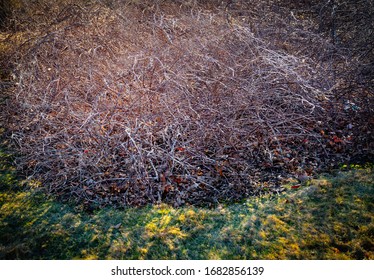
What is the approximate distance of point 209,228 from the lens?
2.46 metres

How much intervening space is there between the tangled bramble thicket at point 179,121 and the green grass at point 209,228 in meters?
0.21

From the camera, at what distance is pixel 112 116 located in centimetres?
330

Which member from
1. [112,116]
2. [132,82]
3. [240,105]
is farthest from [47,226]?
[240,105]

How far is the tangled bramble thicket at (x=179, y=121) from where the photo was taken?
2.93 meters

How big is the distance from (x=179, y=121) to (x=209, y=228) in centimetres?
135

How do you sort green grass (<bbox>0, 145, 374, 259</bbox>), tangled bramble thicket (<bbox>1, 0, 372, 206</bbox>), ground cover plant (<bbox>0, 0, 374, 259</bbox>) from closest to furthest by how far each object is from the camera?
green grass (<bbox>0, 145, 374, 259</bbox>)
ground cover plant (<bbox>0, 0, 374, 259</bbox>)
tangled bramble thicket (<bbox>1, 0, 372, 206</bbox>)

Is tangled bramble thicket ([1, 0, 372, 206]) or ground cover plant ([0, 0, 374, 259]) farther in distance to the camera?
tangled bramble thicket ([1, 0, 372, 206])

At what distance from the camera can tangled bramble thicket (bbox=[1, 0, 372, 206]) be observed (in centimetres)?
293

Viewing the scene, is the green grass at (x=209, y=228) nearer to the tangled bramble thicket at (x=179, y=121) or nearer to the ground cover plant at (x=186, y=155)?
the ground cover plant at (x=186, y=155)

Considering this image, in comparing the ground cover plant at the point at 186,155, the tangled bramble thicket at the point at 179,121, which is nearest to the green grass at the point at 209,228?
the ground cover plant at the point at 186,155

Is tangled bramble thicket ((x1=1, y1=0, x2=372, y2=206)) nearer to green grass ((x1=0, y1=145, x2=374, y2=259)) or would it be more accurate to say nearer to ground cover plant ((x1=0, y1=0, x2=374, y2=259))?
ground cover plant ((x1=0, y1=0, x2=374, y2=259))

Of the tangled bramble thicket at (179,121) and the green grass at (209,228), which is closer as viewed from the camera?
the green grass at (209,228)

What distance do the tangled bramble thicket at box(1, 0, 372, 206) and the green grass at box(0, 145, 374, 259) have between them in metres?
0.21

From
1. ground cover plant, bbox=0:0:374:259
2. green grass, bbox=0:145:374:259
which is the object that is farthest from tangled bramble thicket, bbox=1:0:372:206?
green grass, bbox=0:145:374:259
